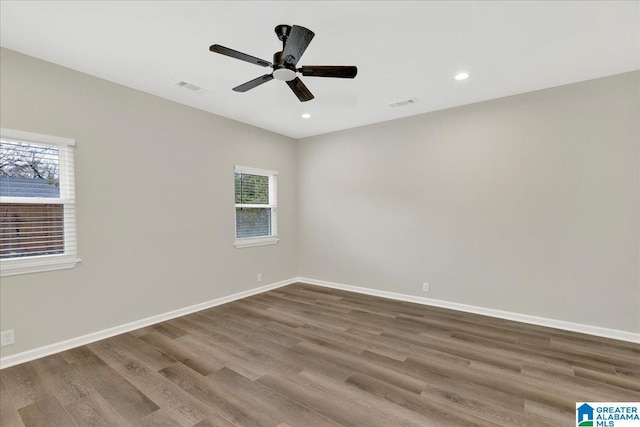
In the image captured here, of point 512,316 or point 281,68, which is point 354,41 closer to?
point 281,68

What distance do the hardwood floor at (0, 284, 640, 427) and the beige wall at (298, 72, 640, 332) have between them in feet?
1.72

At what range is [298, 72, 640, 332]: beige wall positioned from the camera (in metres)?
3.13

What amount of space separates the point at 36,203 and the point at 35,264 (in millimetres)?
575

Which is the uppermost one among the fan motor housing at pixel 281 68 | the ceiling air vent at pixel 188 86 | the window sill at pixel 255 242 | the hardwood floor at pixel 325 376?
the ceiling air vent at pixel 188 86

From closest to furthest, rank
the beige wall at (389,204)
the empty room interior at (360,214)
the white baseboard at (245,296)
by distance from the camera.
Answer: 1. the empty room interior at (360,214)
2. the white baseboard at (245,296)
3. the beige wall at (389,204)

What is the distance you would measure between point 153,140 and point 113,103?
0.54 metres

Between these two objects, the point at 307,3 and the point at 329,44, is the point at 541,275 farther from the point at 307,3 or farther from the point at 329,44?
the point at 307,3

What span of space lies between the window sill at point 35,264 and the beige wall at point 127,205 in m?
0.06

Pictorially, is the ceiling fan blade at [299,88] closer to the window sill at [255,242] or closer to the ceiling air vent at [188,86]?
the ceiling air vent at [188,86]

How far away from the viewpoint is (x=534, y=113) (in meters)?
3.51

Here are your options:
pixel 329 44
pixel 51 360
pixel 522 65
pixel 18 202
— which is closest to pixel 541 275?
pixel 522 65

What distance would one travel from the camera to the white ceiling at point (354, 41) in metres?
2.12

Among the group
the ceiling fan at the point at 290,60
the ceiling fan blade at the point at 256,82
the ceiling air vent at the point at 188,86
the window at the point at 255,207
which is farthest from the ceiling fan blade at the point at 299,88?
the window at the point at 255,207

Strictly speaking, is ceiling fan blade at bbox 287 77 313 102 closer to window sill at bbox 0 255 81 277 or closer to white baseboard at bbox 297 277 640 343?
window sill at bbox 0 255 81 277
